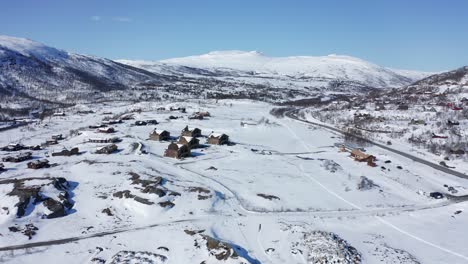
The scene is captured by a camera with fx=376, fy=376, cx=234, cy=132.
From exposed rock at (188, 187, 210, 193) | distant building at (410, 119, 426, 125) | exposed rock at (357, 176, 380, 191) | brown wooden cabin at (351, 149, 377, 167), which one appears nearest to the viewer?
exposed rock at (188, 187, 210, 193)

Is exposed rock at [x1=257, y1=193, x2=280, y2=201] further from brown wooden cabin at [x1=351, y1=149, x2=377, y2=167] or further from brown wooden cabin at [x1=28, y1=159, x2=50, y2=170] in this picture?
brown wooden cabin at [x1=28, y1=159, x2=50, y2=170]

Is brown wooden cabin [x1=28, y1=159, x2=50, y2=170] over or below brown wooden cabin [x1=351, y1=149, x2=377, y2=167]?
below

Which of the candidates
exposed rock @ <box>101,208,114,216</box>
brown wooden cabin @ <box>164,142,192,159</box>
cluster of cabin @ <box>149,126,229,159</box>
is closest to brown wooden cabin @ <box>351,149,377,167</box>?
cluster of cabin @ <box>149,126,229,159</box>

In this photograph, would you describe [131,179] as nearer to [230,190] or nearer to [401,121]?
[230,190]

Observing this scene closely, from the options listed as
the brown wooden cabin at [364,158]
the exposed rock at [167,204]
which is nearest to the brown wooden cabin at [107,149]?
the exposed rock at [167,204]

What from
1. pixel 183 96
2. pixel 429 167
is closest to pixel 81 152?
pixel 429 167

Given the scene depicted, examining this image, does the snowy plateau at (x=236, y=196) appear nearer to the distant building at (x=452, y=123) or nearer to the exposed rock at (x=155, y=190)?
the exposed rock at (x=155, y=190)

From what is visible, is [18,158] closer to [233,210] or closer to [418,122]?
[233,210]
